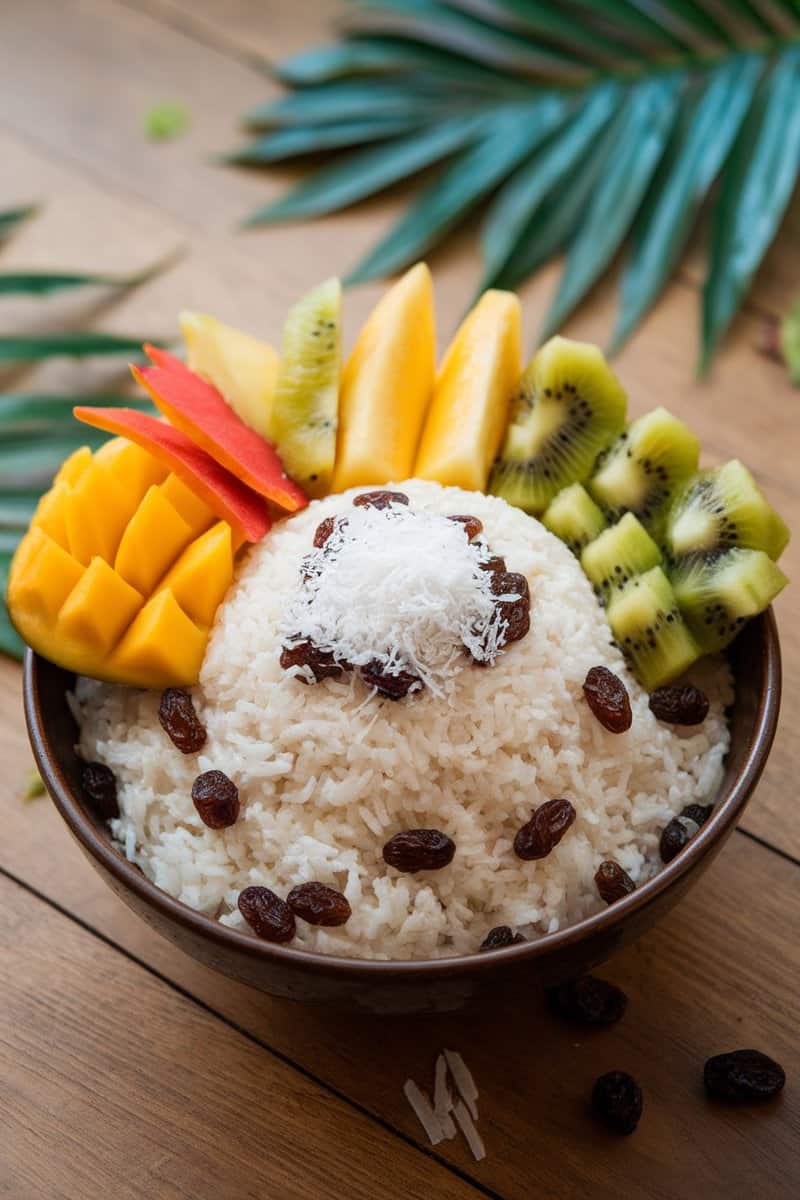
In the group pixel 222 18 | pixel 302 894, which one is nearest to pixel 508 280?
pixel 222 18

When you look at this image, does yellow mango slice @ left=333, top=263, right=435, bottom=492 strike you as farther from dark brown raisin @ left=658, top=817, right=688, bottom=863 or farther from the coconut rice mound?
dark brown raisin @ left=658, top=817, right=688, bottom=863

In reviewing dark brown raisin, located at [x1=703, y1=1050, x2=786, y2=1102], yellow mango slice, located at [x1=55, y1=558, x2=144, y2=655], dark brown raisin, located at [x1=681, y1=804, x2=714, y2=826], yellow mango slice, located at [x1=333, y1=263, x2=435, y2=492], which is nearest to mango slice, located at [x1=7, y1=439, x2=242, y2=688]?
yellow mango slice, located at [x1=55, y1=558, x2=144, y2=655]

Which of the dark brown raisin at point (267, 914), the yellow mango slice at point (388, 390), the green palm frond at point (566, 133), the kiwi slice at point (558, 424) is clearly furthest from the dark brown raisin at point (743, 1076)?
the green palm frond at point (566, 133)

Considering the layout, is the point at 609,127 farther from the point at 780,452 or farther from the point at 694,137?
the point at 780,452

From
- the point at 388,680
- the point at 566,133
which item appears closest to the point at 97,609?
the point at 388,680

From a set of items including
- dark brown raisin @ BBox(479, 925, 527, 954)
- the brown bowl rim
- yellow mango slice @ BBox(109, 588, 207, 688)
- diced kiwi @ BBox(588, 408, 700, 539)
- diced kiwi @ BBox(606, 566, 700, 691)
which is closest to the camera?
the brown bowl rim

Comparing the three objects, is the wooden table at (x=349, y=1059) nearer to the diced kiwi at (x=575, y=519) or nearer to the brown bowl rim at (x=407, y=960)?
the brown bowl rim at (x=407, y=960)
